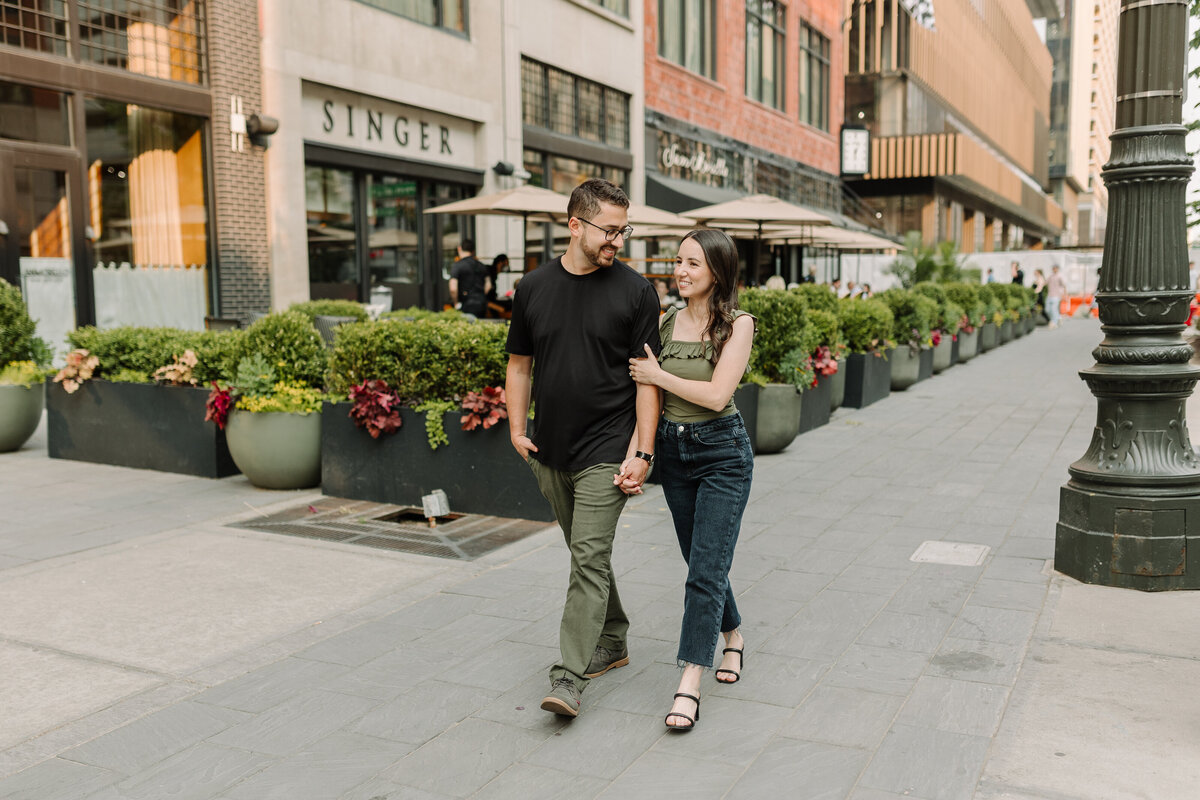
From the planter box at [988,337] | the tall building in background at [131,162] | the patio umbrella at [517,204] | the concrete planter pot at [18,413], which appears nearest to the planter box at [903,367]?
the patio umbrella at [517,204]

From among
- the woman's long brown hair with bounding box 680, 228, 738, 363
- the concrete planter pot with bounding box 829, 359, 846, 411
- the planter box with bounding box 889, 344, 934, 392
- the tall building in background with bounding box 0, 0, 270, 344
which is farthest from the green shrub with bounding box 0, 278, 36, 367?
the planter box with bounding box 889, 344, 934, 392

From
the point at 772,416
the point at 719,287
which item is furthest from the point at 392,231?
the point at 719,287

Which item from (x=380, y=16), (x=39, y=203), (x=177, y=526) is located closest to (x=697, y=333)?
(x=177, y=526)

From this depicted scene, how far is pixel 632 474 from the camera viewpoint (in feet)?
12.6

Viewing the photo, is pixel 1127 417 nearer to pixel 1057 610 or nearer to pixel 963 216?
pixel 1057 610

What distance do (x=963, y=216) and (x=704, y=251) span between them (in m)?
57.9

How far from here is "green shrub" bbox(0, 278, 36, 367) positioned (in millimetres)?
9586

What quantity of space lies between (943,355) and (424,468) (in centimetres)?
Answer: 1234

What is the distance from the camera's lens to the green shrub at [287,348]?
8.00 meters

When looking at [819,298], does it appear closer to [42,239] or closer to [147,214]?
[147,214]

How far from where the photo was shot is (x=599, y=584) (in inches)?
153

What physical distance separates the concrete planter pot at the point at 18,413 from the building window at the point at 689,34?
64.6 feet

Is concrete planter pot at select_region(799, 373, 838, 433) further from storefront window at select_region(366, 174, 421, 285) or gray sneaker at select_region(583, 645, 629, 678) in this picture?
storefront window at select_region(366, 174, 421, 285)

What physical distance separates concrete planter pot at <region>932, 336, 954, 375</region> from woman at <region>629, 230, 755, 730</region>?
14087 millimetres
